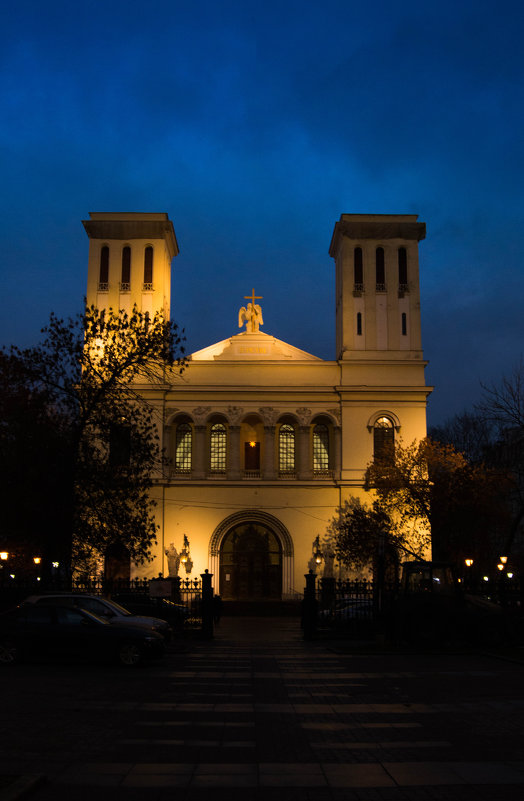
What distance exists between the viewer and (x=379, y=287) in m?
47.5

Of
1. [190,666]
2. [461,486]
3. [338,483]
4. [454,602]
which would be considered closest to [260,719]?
[190,666]

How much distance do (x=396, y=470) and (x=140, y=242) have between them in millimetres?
19459

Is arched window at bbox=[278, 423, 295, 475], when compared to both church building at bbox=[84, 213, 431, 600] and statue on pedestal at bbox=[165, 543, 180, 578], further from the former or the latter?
statue on pedestal at bbox=[165, 543, 180, 578]

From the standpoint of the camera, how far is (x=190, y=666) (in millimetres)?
17500

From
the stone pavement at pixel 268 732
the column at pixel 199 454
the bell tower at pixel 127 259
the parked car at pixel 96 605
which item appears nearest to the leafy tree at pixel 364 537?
the column at pixel 199 454

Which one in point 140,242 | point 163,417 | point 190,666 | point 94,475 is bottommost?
point 190,666

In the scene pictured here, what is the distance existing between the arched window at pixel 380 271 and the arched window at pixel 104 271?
1530 centimetres

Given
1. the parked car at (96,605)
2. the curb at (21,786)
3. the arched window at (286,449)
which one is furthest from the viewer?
the arched window at (286,449)

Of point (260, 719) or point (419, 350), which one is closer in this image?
point (260, 719)

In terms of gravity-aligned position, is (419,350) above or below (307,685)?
above

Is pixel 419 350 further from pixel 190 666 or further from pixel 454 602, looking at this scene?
pixel 190 666

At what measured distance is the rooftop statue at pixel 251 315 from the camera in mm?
48125

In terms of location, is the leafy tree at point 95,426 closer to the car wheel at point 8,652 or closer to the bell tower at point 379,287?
the car wheel at point 8,652

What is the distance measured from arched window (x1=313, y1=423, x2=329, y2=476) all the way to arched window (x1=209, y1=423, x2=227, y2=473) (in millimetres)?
4964
